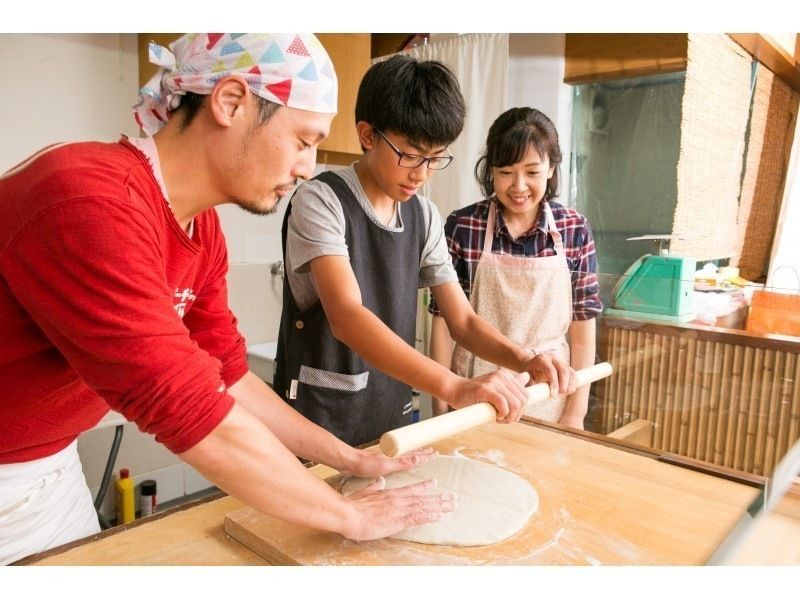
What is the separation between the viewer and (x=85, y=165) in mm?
533

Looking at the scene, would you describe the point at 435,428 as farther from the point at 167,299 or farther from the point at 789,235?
the point at 789,235

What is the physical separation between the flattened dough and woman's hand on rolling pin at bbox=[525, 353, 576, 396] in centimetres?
15

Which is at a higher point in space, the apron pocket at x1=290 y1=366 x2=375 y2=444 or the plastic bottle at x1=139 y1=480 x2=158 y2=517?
A: the apron pocket at x1=290 y1=366 x2=375 y2=444

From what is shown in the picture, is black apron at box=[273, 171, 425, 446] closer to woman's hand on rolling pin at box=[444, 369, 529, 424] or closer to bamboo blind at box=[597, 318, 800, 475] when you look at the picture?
woman's hand on rolling pin at box=[444, 369, 529, 424]

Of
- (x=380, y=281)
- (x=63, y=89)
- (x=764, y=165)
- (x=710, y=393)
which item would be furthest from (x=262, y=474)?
(x=764, y=165)

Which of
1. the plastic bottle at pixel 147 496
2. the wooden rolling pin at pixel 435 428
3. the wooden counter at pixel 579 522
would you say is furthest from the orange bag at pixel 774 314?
the plastic bottle at pixel 147 496

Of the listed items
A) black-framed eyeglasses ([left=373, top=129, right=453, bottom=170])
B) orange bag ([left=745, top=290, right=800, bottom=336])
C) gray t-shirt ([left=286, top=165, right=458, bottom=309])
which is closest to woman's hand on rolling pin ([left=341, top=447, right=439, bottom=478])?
gray t-shirt ([left=286, top=165, right=458, bottom=309])

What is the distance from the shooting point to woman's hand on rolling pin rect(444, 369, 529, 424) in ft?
2.66

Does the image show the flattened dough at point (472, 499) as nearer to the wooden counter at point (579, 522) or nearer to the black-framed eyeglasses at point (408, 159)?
the wooden counter at point (579, 522)

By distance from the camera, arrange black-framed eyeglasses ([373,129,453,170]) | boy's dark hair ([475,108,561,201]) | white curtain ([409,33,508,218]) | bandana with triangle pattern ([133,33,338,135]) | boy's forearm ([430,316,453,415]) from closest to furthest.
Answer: bandana with triangle pattern ([133,33,338,135]) → black-framed eyeglasses ([373,129,453,170]) → boy's dark hair ([475,108,561,201]) → boy's forearm ([430,316,453,415]) → white curtain ([409,33,508,218])

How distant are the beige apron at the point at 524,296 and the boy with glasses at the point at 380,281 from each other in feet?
0.65
